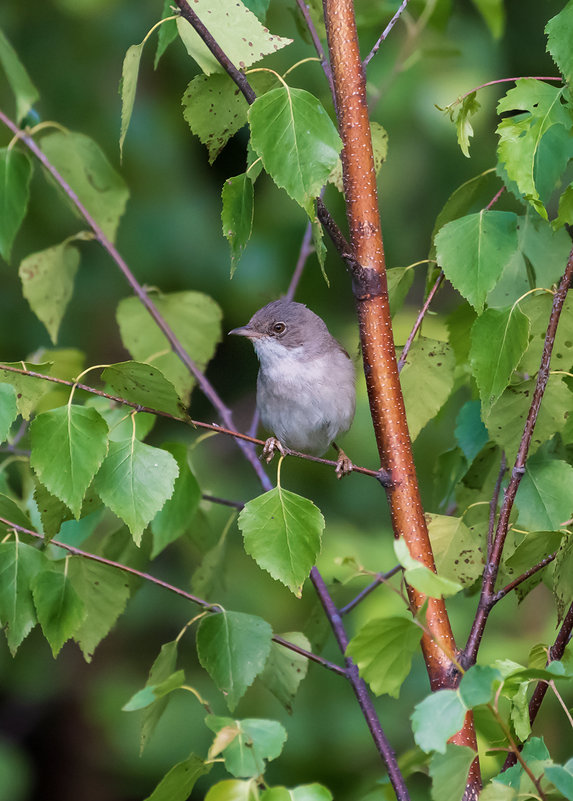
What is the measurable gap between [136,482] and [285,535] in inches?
11.3

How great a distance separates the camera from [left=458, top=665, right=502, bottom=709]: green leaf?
1.40m

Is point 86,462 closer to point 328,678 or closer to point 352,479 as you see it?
point 328,678

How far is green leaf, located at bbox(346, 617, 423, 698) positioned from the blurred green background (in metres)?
3.57

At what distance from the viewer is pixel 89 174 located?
278 cm

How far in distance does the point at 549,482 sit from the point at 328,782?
368cm

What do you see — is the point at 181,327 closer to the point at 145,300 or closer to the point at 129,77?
the point at 145,300

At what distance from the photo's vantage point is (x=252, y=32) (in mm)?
1929

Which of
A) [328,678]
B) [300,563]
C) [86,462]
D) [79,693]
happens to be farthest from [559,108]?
[79,693]

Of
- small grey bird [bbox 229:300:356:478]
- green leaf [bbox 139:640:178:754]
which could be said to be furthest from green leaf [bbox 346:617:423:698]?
small grey bird [bbox 229:300:356:478]

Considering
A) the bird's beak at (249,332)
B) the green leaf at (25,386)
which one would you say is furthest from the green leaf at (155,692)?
the bird's beak at (249,332)

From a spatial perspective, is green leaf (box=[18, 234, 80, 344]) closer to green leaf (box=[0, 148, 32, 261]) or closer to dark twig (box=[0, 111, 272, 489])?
dark twig (box=[0, 111, 272, 489])

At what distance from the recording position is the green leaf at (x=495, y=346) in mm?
1810

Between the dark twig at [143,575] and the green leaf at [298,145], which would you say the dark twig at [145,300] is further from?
the green leaf at [298,145]

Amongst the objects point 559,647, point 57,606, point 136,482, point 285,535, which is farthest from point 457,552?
point 57,606
